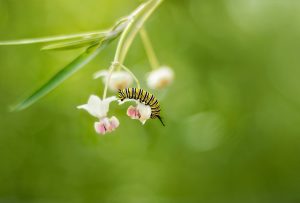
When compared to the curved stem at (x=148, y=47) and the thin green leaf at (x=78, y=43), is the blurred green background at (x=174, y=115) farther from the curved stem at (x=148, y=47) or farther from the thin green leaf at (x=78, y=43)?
the thin green leaf at (x=78, y=43)

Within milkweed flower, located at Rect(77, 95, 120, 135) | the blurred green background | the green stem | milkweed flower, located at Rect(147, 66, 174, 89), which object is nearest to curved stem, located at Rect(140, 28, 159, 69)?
milkweed flower, located at Rect(147, 66, 174, 89)

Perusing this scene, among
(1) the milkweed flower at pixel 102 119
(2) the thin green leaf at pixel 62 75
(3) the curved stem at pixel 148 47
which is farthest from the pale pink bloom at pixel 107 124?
(3) the curved stem at pixel 148 47

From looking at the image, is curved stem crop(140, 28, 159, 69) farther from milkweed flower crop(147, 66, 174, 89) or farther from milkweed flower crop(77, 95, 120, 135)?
milkweed flower crop(77, 95, 120, 135)

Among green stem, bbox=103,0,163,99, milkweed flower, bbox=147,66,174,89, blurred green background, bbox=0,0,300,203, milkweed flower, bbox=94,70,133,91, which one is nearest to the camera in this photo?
green stem, bbox=103,0,163,99

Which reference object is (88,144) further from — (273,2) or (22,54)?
(273,2)

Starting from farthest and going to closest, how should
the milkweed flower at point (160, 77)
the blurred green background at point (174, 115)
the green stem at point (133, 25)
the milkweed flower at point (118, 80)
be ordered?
the blurred green background at point (174, 115) → the milkweed flower at point (160, 77) → the milkweed flower at point (118, 80) → the green stem at point (133, 25)
